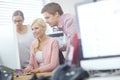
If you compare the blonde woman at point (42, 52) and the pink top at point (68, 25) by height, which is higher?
the pink top at point (68, 25)

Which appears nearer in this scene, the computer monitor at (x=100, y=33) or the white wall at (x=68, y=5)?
the computer monitor at (x=100, y=33)

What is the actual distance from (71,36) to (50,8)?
0.27m

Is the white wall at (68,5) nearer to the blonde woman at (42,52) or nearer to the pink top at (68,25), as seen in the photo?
the pink top at (68,25)

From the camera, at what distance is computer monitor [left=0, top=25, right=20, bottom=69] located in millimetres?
1625

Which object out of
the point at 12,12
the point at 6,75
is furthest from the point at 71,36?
the point at 12,12

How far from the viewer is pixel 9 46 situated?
1.63 metres

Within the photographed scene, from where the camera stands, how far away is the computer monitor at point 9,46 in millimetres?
1625

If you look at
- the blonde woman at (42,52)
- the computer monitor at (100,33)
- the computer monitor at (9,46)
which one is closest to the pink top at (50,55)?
the blonde woman at (42,52)

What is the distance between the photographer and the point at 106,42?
1.27 metres

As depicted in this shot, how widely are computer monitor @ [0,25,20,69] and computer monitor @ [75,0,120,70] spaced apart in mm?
485

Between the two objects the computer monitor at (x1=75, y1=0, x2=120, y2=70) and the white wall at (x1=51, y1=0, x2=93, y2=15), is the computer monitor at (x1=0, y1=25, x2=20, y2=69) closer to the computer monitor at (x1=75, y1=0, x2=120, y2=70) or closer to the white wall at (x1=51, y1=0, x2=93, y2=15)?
the white wall at (x1=51, y1=0, x2=93, y2=15)

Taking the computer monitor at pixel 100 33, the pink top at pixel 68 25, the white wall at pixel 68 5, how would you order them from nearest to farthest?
1. the computer monitor at pixel 100 33
2. the pink top at pixel 68 25
3. the white wall at pixel 68 5

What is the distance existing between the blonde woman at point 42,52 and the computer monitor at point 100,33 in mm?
334

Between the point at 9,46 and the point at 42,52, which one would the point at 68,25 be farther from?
the point at 9,46
